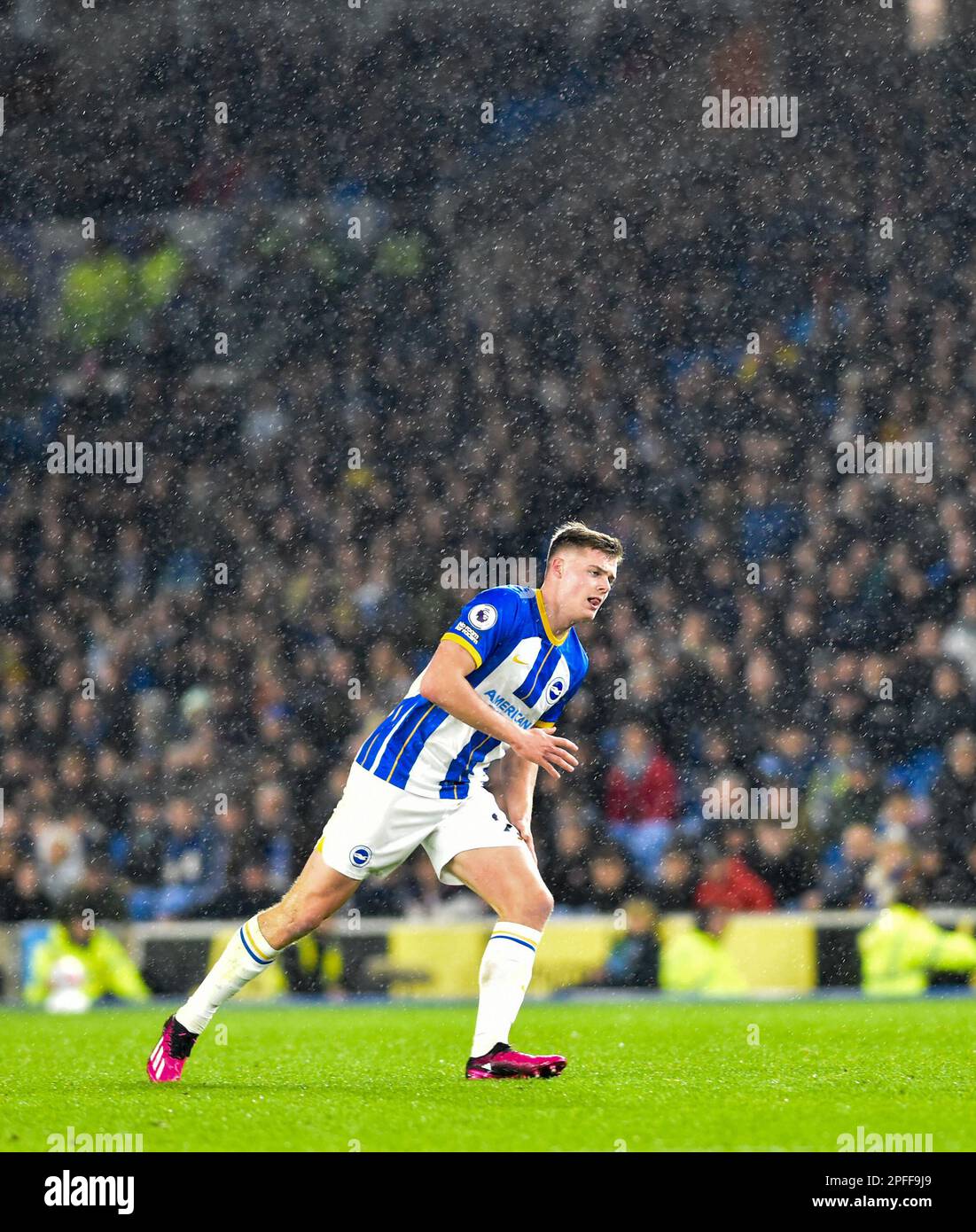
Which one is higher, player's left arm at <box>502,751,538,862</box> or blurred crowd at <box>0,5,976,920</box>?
blurred crowd at <box>0,5,976,920</box>

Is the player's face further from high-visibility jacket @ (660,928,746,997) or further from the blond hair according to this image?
high-visibility jacket @ (660,928,746,997)

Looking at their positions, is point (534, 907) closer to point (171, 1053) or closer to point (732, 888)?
point (171, 1053)

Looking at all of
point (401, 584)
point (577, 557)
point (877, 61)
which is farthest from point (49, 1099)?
point (877, 61)

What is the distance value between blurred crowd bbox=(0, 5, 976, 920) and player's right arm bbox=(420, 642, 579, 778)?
599 cm

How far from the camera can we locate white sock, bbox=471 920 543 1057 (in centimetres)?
599

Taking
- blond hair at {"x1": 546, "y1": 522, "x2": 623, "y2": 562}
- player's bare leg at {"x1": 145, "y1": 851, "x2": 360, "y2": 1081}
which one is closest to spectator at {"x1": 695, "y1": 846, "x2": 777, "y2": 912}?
player's bare leg at {"x1": 145, "y1": 851, "x2": 360, "y2": 1081}

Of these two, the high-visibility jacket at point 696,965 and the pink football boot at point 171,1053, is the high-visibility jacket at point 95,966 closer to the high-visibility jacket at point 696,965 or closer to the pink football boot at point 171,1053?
the high-visibility jacket at point 696,965

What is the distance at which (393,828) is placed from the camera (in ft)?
20.0

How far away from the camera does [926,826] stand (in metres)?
11.6

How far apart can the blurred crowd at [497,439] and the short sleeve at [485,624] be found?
5867 mm

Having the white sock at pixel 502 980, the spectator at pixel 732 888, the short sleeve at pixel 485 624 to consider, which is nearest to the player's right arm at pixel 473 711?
the short sleeve at pixel 485 624

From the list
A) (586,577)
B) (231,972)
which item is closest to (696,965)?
(231,972)

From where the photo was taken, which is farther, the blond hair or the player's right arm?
the blond hair

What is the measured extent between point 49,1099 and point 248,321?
12650 millimetres
